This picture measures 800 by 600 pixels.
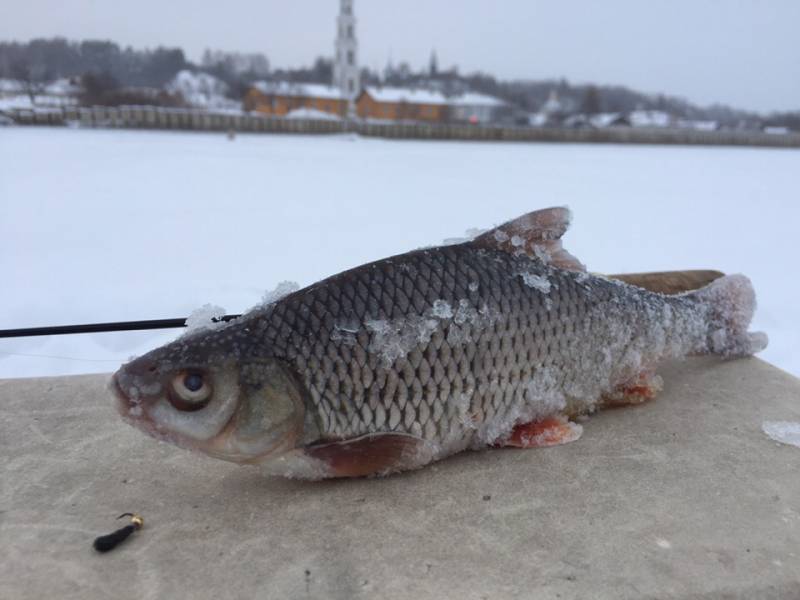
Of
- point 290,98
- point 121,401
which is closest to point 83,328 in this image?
point 121,401

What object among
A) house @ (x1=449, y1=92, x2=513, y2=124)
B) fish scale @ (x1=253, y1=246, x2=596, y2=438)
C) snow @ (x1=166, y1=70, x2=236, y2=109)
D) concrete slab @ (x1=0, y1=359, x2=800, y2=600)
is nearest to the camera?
concrete slab @ (x1=0, y1=359, x2=800, y2=600)

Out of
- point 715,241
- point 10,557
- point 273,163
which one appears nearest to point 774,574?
point 10,557

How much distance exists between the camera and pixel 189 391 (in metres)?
1.42

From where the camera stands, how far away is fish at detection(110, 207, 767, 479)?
1442 millimetres

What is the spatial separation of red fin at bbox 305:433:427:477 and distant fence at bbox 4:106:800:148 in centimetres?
A: 2844

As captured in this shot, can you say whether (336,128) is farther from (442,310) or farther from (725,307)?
(442,310)

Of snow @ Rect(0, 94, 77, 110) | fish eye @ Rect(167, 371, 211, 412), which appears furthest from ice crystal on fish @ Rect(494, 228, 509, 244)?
snow @ Rect(0, 94, 77, 110)

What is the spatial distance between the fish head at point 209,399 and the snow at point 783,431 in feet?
4.66

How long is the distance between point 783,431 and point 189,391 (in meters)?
1.69

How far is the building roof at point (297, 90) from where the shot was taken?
59312 millimetres

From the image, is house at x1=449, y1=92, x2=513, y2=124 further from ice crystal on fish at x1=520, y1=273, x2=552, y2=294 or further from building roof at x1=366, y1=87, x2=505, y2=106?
ice crystal on fish at x1=520, y1=273, x2=552, y2=294

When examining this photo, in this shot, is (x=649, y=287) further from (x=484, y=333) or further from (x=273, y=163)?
(x=273, y=163)

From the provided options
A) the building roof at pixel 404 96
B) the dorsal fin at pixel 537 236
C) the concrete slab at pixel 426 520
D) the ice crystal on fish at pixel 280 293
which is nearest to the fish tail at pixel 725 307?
the concrete slab at pixel 426 520

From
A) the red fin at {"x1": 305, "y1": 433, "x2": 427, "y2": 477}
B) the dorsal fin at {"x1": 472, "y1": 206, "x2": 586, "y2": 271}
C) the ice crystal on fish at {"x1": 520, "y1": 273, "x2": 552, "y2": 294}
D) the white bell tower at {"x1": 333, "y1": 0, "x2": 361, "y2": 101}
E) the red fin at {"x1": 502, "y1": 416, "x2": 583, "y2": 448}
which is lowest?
the red fin at {"x1": 502, "y1": 416, "x2": 583, "y2": 448}
